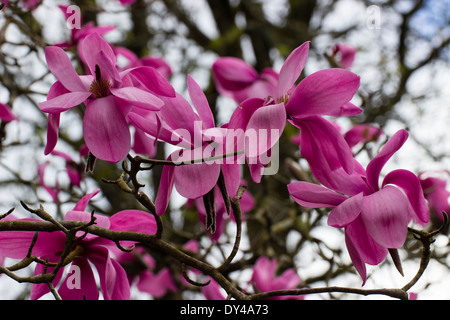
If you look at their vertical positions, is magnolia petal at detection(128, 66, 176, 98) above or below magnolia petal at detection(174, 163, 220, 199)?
above

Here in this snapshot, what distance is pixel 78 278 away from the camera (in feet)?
2.24

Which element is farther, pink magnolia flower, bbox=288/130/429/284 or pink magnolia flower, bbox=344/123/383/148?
pink magnolia flower, bbox=344/123/383/148

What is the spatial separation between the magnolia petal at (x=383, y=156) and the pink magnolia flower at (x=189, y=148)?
159mm

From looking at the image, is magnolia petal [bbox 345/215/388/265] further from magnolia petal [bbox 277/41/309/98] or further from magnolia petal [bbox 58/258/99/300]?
magnolia petal [bbox 58/258/99/300]

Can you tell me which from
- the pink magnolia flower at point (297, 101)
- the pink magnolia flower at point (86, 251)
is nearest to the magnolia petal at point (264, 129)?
the pink magnolia flower at point (297, 101)

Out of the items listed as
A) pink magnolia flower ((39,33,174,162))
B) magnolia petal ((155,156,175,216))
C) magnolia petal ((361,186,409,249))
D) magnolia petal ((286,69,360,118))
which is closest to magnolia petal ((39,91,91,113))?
pink magnolia flower ((39,33,174,162))

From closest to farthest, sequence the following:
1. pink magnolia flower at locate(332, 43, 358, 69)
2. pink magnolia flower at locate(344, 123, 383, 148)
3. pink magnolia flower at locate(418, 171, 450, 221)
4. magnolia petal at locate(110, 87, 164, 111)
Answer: magnolia petal at locate(110, 87, 164, 111)
pink magnolia flower at locate(418, 171, 450, 221)
pink magnolia flower at locate(344, 123, 383, 148)
pink magnolia flower at locate(332, 43, 358, 69)

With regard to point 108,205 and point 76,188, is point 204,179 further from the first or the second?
point 108,205

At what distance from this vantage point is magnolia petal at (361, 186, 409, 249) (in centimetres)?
54

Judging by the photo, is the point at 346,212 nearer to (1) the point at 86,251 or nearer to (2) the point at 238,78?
(1) the point at 86,251

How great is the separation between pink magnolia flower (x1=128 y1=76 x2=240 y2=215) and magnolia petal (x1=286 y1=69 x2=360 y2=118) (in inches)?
3.8

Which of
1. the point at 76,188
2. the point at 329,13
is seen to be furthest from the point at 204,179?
the point at 329,13

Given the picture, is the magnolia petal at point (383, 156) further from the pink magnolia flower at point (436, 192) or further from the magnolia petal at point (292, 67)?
the pink magnolia flower at point (436, 192)

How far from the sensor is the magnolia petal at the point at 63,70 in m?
0.56
